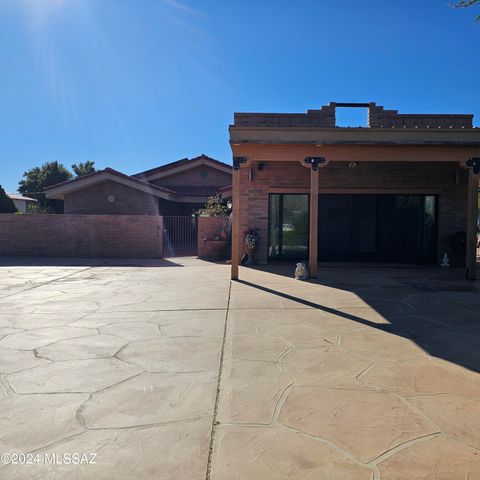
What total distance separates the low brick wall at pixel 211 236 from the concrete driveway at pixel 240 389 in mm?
7880

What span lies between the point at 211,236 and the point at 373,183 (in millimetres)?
6022

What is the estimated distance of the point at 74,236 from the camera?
1561 cm

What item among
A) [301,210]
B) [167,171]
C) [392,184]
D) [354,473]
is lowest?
[354,473]

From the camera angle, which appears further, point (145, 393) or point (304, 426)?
point (145, 393)

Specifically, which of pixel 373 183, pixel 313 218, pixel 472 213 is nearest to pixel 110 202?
pixel 373 183

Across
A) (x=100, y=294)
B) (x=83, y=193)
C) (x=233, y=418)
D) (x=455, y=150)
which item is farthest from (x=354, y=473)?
(x=83, y=193)

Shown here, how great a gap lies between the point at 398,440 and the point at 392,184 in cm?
1116

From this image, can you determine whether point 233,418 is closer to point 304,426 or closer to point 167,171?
point 304,426

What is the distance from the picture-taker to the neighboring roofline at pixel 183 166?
882 inches

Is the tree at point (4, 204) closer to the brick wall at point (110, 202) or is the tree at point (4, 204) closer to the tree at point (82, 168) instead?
the brick wall at point (110, 202)

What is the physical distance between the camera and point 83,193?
1967cm

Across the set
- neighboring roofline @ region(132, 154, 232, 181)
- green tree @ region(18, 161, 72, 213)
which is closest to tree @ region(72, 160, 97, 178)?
green tree @ region(18, 161, 72, 213)

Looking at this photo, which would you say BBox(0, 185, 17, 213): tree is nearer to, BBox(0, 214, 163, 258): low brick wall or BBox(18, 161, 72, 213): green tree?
BBox(0, 214, 163, 258): low brick wall

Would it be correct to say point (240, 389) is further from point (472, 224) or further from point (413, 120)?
point (413, 120)
